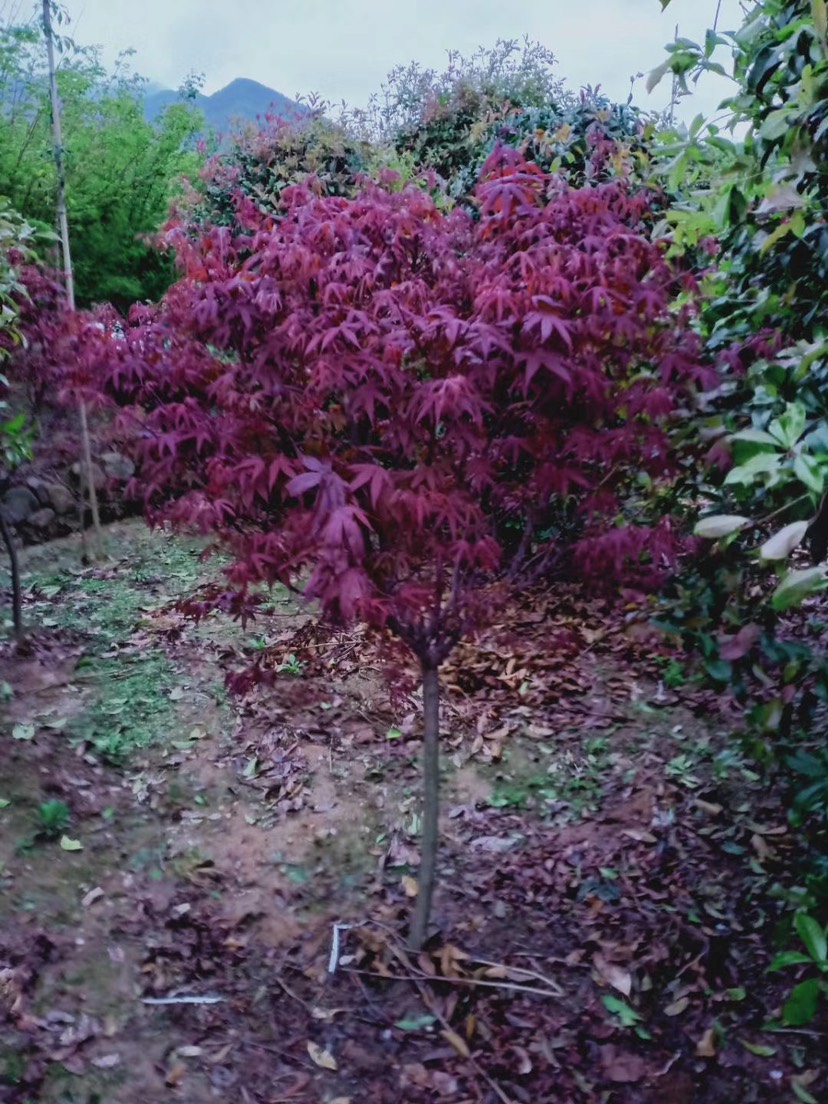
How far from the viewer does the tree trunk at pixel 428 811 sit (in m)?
2.49

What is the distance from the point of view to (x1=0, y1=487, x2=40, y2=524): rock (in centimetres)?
566

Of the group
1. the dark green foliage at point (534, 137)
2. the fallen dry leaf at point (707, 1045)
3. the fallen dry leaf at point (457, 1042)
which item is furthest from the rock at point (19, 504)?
the fallen dry leaf at point (707, 1045)

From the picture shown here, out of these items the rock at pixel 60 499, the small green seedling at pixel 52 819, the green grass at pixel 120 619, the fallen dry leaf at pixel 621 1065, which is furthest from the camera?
the rock at pixel 60 499

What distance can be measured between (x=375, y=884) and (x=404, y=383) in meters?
1.96

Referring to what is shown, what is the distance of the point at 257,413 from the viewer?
2025 mm

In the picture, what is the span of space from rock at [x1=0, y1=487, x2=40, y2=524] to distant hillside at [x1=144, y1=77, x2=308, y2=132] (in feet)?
12.1

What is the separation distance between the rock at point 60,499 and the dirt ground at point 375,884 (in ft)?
5.78

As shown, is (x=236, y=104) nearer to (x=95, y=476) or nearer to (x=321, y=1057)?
(x=95, y=476)

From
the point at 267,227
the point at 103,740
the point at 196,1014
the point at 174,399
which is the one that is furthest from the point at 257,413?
the point at 103,740

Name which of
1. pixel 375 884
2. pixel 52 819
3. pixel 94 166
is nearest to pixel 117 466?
pixel 94 166

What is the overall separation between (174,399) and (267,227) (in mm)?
548

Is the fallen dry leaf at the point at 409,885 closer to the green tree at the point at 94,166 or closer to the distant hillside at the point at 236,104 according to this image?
the green tree at the point at 94,166

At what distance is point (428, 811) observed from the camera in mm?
2588

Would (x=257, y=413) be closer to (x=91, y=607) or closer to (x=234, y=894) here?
(x=234, y=894)
